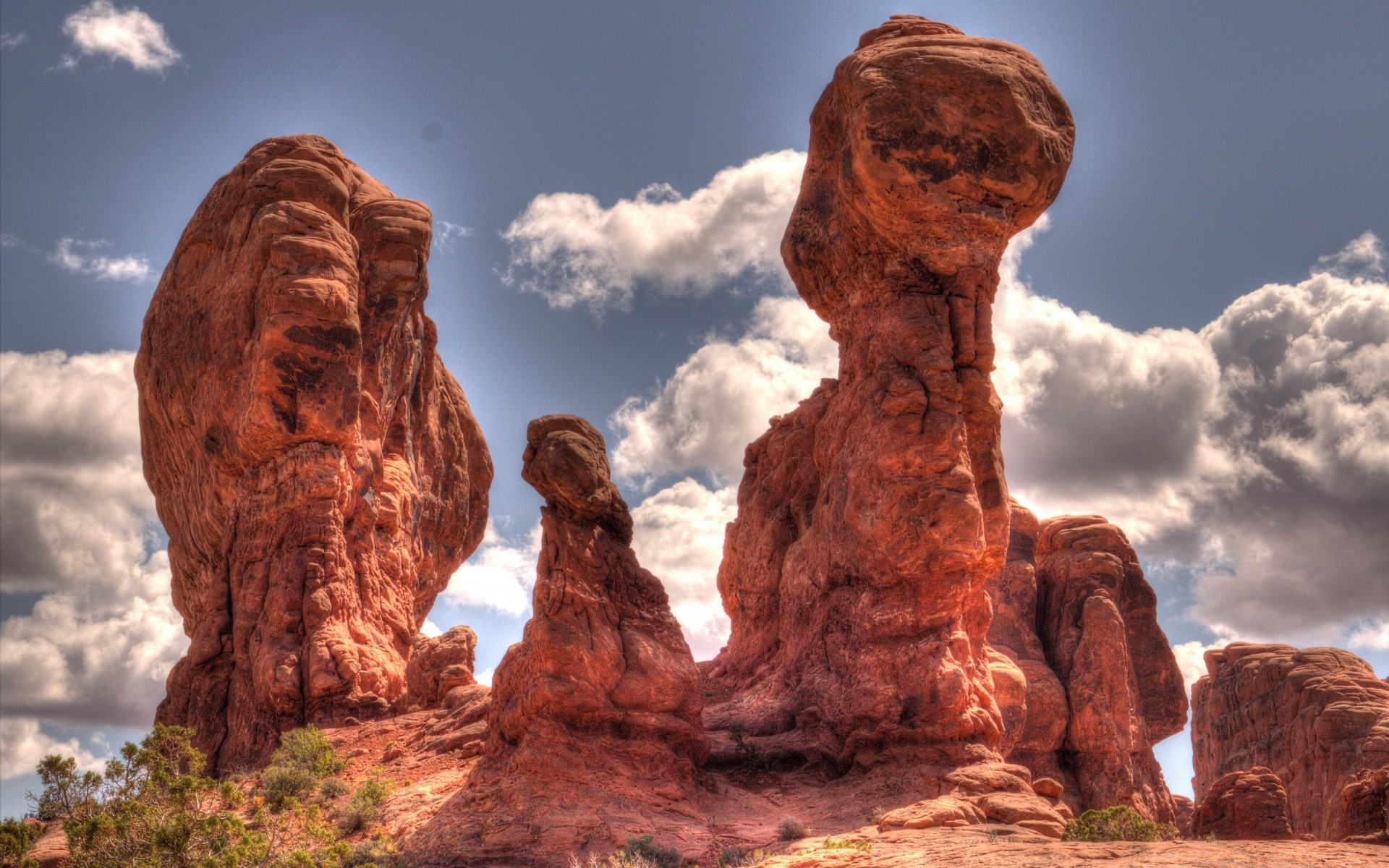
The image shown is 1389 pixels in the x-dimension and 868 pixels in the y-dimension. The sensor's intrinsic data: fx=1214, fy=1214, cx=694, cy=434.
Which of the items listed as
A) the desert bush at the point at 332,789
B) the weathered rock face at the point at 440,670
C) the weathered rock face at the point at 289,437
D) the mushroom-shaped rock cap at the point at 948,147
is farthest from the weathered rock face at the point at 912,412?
the weathered rock face at the point at 289,437

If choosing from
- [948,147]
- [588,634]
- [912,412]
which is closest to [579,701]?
[588,634]

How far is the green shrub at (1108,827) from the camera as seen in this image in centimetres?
1969

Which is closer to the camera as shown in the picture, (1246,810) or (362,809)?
(362,809)

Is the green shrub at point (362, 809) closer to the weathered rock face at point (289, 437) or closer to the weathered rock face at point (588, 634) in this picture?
the weathered rock face at point (588, 634)

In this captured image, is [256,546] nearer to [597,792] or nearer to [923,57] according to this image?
[597,792]

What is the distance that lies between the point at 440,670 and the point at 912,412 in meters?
12.1

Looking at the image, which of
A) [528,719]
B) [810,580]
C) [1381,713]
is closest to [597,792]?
[528,719]

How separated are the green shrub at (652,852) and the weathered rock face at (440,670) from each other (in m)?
9.08

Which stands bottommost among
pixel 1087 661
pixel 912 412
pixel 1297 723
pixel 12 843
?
pixel 12 843

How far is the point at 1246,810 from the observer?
84.4ft

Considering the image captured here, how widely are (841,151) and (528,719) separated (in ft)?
46.8

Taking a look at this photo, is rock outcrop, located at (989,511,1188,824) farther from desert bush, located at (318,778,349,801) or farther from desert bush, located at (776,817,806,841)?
desert bush, located at (318,778,349,801)

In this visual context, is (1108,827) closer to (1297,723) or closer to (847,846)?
(847,846)

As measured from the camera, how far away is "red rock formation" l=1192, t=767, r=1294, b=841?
84.0ft
